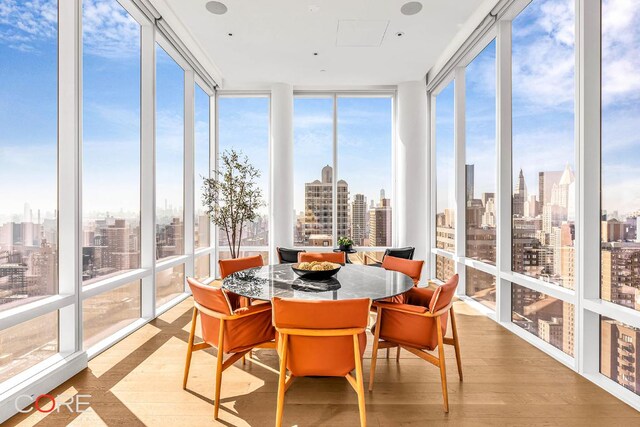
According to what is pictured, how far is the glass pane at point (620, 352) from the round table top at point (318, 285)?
62.9 inches

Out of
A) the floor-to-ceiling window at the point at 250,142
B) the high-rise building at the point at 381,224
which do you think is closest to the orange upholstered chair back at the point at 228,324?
the floor-to-ceiling window at the point at 250,142

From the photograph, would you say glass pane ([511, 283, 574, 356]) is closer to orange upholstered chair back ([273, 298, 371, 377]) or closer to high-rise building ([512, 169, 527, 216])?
high-rise building ([512, 169, 527, 216])

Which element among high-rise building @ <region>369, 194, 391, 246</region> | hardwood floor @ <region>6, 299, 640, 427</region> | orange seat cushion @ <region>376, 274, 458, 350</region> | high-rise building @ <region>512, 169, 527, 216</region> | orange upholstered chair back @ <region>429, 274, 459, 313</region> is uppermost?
high-rise building @ <region>512, 169, 527, 216</region>

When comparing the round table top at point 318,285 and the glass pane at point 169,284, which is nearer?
the round table top at point 318,285

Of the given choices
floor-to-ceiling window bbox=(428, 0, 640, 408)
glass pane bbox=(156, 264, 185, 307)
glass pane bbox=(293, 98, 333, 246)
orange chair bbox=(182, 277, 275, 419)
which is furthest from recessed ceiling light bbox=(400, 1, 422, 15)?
glass pane bbox=(156, 264, 185, 307)

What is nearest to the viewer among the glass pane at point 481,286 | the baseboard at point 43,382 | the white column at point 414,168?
the baseboard at point 43,382

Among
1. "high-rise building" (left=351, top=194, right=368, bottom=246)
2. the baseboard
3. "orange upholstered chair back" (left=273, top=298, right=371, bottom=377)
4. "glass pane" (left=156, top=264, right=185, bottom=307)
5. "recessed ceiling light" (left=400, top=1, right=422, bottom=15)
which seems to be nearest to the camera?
"orange upholstered chair back" (left=273, top=298, right=371, bottom=377)

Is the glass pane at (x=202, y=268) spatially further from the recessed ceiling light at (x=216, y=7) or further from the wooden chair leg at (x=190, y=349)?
the recessed ceiling light at (x=216, y=7)

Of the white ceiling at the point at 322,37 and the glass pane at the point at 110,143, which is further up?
the white ceiling at the point at 322,37

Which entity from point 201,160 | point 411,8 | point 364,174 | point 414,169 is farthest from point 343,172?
point 411,8

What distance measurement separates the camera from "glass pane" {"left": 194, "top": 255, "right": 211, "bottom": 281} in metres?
5.80

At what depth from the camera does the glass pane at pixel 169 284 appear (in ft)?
14.8

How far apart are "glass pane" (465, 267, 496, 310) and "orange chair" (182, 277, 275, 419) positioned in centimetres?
321

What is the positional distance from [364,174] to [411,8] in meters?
3.11
